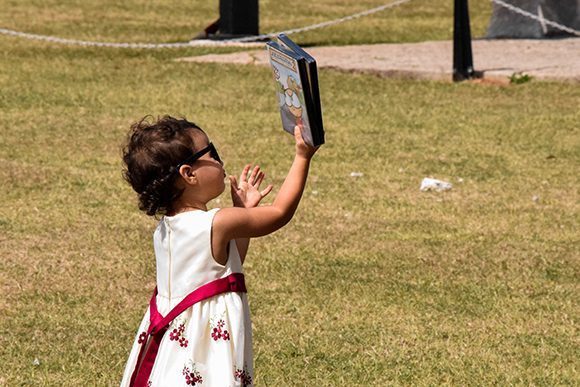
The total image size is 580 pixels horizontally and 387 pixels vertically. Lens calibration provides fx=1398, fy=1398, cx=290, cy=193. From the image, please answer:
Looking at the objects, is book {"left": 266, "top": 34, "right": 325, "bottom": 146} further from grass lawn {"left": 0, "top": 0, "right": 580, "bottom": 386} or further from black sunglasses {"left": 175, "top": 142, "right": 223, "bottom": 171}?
grass lawn {"left": 0, "top": 0, "right": 580, "bottom": 386}

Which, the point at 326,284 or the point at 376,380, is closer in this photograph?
the point at 376,380

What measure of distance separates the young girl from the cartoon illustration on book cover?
60 mm

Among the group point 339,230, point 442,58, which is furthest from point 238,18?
point 339,230

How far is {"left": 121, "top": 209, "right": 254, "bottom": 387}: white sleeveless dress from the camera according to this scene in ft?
12.7

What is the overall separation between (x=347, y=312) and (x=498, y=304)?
0.68m

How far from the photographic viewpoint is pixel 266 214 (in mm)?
3930

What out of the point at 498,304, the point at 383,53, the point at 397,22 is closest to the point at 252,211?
the point at 498,304

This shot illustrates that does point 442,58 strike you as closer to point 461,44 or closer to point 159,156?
point 461,44

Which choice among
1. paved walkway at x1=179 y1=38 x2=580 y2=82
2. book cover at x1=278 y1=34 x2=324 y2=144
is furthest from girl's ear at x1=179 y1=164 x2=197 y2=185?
paved walkway at x1=179 y1=38 x2=580 y2=82

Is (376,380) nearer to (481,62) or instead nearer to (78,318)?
(78,318)

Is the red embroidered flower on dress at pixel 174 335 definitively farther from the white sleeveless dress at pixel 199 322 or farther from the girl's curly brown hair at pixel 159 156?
the girl's curly brown hair at pixel 159 156

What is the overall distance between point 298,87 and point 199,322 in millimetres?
713

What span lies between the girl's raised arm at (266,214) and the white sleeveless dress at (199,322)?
0.04 meters

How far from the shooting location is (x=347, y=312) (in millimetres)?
6043
